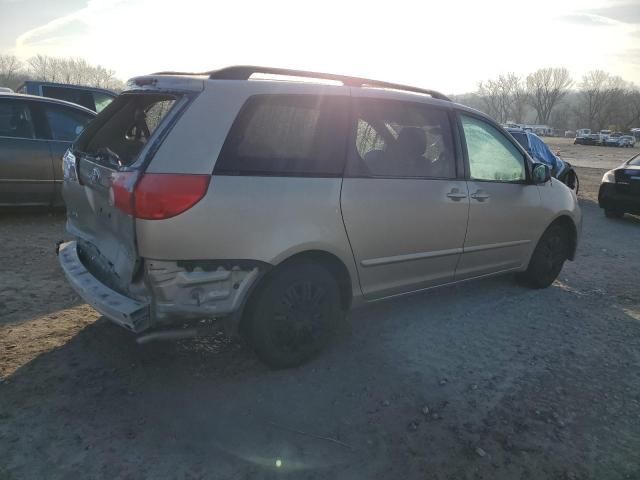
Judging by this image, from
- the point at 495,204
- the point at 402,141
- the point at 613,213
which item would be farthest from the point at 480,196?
the point at 613,213

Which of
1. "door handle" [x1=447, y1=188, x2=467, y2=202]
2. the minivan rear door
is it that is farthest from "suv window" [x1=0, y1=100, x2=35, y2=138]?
"door handle" [x1=447, y1=188, x2=467, y2=202]

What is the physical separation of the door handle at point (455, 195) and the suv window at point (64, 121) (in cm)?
518

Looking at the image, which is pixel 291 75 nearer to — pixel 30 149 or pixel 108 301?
pixel 108 301

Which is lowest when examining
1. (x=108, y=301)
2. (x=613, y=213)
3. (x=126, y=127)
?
(x=613, y=213)

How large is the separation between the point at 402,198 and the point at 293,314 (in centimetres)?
112

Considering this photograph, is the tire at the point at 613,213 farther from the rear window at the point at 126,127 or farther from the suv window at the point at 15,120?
the suv window at the point at 15,120

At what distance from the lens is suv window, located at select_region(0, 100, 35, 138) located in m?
6.18

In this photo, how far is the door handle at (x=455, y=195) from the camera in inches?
149

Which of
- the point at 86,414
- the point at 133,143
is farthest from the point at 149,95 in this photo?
the point at 86,414

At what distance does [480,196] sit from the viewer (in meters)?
4.00

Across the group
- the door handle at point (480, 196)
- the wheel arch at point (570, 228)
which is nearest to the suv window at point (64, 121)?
the door handle at point (480, 196)

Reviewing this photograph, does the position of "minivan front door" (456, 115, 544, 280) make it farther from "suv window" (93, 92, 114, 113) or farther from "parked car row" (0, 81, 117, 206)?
"suv window" (93, 92, 114, 113)

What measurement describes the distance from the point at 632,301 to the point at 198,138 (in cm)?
448

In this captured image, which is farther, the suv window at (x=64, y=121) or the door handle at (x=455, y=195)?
the suv window at (x=64, y=121)
